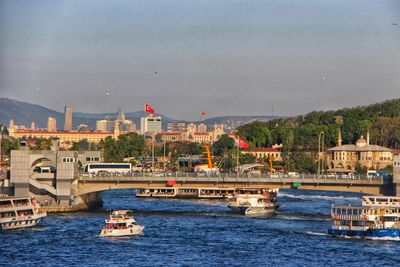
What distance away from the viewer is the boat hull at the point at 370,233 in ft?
253

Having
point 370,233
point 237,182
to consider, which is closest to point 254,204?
point 237,182

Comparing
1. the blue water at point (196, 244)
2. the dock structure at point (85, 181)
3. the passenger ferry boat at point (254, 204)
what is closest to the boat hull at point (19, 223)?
the blue water at point (196, 244)

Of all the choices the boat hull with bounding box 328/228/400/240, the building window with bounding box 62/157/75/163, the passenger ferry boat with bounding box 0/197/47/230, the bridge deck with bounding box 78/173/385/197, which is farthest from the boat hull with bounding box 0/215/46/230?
the boat hull with bounding box 328/228/400/240

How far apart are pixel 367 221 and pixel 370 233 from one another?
906 millimetres

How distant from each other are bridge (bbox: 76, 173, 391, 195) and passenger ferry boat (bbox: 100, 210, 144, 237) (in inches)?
774

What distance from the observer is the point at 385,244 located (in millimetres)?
74625

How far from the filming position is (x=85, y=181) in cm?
A: 10044

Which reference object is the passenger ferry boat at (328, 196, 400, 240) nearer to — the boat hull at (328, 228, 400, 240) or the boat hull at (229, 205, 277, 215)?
the boat hull at (328, 228, 400, 240)

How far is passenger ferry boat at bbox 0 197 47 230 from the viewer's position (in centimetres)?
8181

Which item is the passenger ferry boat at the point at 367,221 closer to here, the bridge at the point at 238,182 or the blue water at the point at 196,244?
the blue water at the point at 196,244

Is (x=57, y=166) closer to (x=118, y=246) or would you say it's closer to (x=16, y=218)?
(x=16, y=218)

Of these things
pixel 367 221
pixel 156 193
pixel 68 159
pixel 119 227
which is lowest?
pixel 119 227

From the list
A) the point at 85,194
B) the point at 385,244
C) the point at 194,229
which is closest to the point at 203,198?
the point at 85,194

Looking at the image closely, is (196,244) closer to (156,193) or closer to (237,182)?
(237,182)
